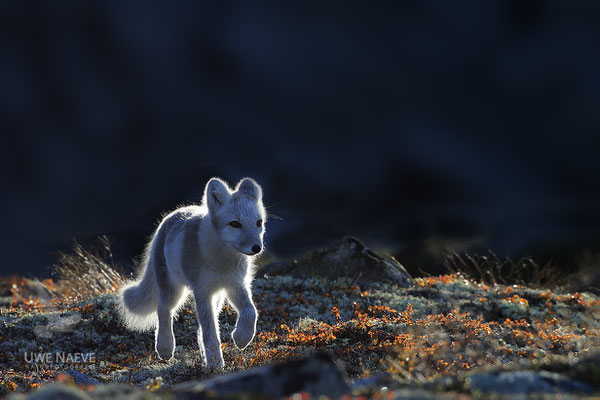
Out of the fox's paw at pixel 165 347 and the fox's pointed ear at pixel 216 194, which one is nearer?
the fox's pointed ear at pixel 216 194

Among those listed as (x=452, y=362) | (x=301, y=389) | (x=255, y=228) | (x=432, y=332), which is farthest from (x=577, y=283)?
(x=301, y=389)

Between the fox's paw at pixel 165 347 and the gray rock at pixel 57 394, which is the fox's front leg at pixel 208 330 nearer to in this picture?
the fox's paw at pixel 165 347

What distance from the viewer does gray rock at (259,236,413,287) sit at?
13.8m

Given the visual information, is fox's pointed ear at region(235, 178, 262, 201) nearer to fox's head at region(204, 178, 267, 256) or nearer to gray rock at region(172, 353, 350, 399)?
fox's head at region(204, 178, 267, 256)

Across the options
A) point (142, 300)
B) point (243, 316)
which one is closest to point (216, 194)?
point (243, 316)

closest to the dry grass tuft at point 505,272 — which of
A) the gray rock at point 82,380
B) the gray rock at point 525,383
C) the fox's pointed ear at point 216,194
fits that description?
the fox's pointed ear at point 216,194

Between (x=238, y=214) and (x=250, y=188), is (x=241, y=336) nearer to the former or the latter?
(x=238, y=214)

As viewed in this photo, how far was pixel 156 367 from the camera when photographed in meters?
7.76

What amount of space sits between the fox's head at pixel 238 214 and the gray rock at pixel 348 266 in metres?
6.52

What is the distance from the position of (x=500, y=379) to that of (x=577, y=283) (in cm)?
1448

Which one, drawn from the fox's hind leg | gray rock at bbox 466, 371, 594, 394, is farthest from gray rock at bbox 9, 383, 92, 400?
the fox's hind leg

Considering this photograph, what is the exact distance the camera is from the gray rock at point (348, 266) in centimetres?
1384

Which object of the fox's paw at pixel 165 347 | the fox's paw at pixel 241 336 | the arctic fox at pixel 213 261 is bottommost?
the fox's paw at pixel 165 347

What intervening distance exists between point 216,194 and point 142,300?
2.89 m
